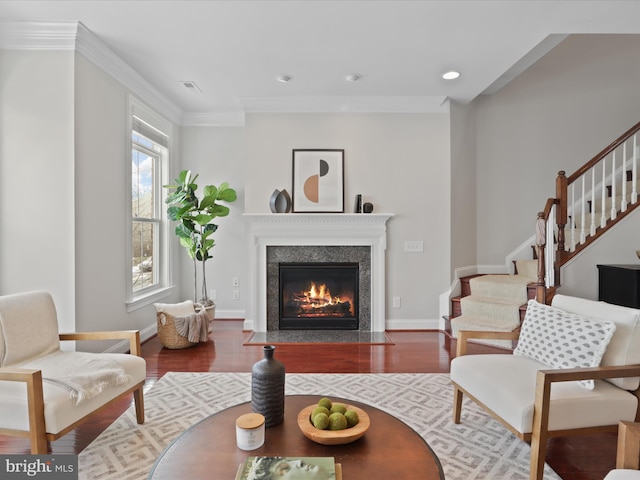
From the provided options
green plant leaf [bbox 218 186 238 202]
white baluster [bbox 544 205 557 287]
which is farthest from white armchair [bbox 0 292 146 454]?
white baluster [bbox 544 205 557 287]

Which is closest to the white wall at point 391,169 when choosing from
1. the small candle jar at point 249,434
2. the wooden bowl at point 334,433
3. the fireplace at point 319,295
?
the fireplace at point 319,295

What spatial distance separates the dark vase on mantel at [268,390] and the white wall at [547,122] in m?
4.11

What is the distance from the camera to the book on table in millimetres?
1244

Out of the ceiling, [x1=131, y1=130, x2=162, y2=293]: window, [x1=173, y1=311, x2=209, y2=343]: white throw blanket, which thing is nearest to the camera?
the ceiling

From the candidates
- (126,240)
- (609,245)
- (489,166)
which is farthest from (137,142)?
(609,245)

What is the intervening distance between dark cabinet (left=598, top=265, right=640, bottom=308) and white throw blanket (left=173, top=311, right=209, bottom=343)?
4.21 meters

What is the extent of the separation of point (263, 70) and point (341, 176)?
1539 mm

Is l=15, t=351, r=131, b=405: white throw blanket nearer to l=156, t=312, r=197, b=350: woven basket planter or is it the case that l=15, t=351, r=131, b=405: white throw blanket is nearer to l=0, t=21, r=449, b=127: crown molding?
l=156, t=312, r=197, b=350: woven basket planter

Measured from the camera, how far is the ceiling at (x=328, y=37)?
2771 mm

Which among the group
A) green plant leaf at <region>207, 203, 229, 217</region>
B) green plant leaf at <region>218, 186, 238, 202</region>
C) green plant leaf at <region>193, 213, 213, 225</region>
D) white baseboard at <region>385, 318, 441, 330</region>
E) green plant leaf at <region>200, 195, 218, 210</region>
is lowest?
white baseboard at <region>385, 318, 441, 330</region>

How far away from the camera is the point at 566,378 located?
175cm

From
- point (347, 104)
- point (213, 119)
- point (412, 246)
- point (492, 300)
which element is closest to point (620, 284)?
point (492, 300)

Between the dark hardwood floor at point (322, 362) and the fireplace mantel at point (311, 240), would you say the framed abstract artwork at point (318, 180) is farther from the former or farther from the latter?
the dark hardwood floor at point (322, 362)

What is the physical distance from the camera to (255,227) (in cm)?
469
